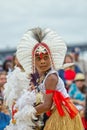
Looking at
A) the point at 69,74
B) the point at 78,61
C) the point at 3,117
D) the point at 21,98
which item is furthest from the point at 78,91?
the point at 21,98

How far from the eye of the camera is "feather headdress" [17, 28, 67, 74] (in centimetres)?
695


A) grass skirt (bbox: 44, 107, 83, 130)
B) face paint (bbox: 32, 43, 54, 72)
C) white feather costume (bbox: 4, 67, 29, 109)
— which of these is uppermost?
face paint (bbox: 32, 43, 54, 72)

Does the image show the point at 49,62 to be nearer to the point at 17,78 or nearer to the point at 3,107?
the point at 17,78

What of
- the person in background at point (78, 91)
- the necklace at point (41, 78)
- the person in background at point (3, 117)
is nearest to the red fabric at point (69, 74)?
the person in background at point (78, 91)

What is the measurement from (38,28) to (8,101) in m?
0.92

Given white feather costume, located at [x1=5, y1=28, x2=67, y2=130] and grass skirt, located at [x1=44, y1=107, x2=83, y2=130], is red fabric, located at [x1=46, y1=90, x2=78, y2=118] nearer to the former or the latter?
grass skirt, located at [x1=44, y1=107, x2=83, y2=130]

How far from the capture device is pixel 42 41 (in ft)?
22.9

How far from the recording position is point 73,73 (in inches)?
477

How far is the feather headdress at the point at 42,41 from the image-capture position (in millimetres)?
6949

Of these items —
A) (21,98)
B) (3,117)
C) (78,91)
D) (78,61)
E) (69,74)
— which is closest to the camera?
(21,98)

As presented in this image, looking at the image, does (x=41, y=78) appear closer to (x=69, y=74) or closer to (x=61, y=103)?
(x=61, y=103)

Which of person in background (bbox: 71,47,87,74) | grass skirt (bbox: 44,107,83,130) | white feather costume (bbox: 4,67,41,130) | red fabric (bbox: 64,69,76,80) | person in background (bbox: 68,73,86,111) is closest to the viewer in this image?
white feather costume (bbox: 4,67,41,130)

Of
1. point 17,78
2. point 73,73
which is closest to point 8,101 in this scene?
point 17,78

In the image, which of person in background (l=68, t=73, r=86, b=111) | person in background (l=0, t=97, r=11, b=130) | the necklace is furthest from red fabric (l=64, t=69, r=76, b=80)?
the necklace
